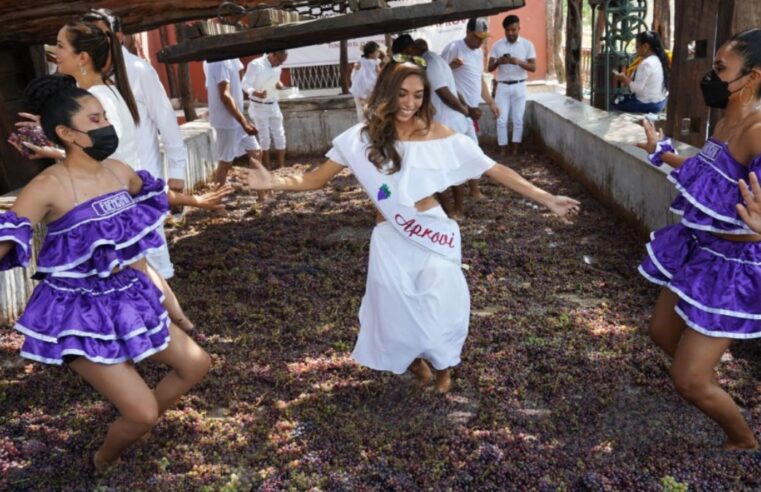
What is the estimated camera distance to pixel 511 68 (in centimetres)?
1091

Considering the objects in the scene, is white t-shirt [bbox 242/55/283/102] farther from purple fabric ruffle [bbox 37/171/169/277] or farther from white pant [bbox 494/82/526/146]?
purple fabric ruffle [bbox 37/171/169/277]

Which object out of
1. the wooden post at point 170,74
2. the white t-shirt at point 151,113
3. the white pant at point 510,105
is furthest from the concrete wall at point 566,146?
the wooden post at point 170,74

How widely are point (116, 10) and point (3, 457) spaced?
320cm

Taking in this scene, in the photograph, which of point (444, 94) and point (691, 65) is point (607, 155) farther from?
point (444, 94)

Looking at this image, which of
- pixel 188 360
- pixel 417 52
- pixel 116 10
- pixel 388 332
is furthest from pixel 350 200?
pixel 188 360

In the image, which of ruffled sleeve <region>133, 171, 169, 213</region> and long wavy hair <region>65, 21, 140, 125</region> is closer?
ruffled sleeve <region>133, 171, 169, 213</region>

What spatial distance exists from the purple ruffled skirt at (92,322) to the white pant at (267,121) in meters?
7.61

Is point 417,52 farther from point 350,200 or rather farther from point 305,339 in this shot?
point 305,339

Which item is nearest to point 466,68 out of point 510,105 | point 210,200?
point 510,105

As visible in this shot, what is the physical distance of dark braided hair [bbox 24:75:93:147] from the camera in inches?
123

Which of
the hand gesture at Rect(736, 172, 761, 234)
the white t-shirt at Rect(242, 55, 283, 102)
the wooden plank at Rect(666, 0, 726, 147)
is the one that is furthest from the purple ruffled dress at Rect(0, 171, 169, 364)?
the white t-shirt at Rect(242, 55, 283, 102)

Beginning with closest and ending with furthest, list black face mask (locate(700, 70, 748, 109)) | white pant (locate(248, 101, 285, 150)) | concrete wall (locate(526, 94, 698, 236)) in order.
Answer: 1. black face mask (locate(700, 70, 748, 109))
2. concrete wall (locate(526, 94, 698, 236))
3. white pant (locate(248, 101, 285, 150))

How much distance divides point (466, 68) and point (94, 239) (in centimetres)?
629

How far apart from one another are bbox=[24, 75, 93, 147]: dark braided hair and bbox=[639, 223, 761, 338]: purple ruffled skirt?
2.67m
